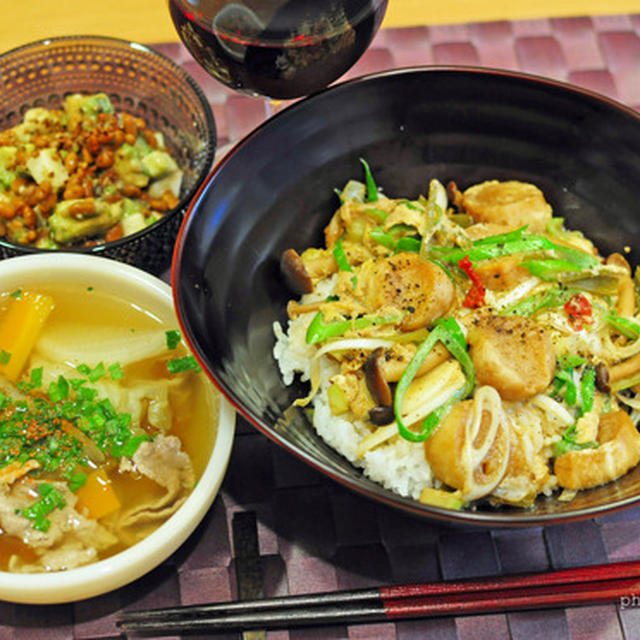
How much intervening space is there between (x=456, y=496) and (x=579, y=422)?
1.16 feet

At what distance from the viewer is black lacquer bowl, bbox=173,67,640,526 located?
1890 millimetres

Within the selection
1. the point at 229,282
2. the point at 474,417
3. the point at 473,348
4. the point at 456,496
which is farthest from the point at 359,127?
the point at 456,496

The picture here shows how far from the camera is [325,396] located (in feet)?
6.44

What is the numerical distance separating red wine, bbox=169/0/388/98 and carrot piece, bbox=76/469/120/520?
102 cm

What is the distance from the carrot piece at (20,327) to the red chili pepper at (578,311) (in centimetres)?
133

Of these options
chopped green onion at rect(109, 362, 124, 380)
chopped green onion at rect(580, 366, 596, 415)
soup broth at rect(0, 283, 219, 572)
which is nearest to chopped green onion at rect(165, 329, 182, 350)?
soup broth at rect(0, 283, 219, 572)

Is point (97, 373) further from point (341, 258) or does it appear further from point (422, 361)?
point (422, 361)

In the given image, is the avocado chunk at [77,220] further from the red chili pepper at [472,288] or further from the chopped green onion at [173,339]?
the red chili pepper at [472,288]

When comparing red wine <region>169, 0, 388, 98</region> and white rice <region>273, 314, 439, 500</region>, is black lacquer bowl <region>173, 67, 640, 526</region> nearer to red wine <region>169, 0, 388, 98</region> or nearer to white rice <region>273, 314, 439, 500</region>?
white rice <region>273, 314, 439, 500</region>

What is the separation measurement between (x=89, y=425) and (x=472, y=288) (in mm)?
986

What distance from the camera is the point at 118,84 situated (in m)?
2.60

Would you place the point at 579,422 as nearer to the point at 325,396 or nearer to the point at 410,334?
the point at 410,334

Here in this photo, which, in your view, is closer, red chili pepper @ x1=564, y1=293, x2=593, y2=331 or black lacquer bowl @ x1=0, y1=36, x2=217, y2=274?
red chili pepper @ x1=564, y1=293, x2=593, y2=331

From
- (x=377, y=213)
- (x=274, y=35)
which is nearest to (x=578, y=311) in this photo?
(x=377, y=213)
